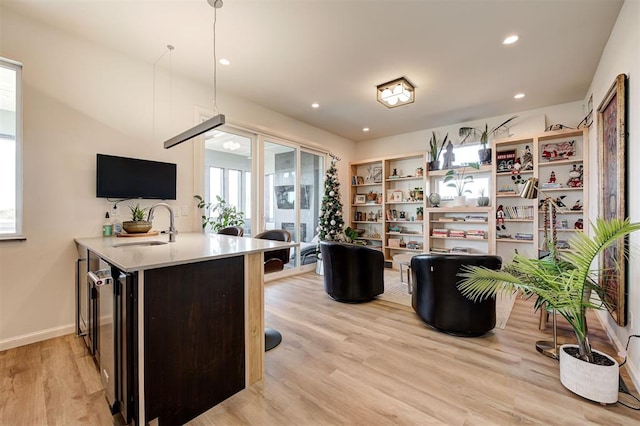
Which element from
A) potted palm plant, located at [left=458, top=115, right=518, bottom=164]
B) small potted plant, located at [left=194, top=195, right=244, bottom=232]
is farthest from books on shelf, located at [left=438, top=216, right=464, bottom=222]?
small potted plant, located at [left=194, top=195, right=244, bottom=232]

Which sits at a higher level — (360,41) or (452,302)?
(360,41)

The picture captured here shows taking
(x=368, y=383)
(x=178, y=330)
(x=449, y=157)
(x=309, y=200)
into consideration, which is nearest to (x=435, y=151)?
(x=449, y=157)

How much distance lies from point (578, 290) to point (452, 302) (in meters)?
0.95

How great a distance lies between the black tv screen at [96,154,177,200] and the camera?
8.98 feet

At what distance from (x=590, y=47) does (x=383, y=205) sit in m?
3.75

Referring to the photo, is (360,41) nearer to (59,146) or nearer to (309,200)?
(59,146)

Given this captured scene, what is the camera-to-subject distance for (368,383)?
1.85 metres

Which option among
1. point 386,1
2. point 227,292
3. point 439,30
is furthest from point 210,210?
point 439,30

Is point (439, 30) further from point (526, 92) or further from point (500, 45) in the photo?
point (526, 92)

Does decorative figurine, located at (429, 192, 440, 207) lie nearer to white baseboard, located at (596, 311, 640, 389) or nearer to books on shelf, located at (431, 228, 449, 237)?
books on shelf, located at (431, 228, 449, 237)

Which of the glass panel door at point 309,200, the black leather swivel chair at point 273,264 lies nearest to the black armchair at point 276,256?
the black leather swivel chair at point 273,264

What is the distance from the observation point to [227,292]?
5.61 ft

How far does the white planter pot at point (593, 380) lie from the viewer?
1635 mm

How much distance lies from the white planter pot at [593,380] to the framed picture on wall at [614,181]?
63cm
